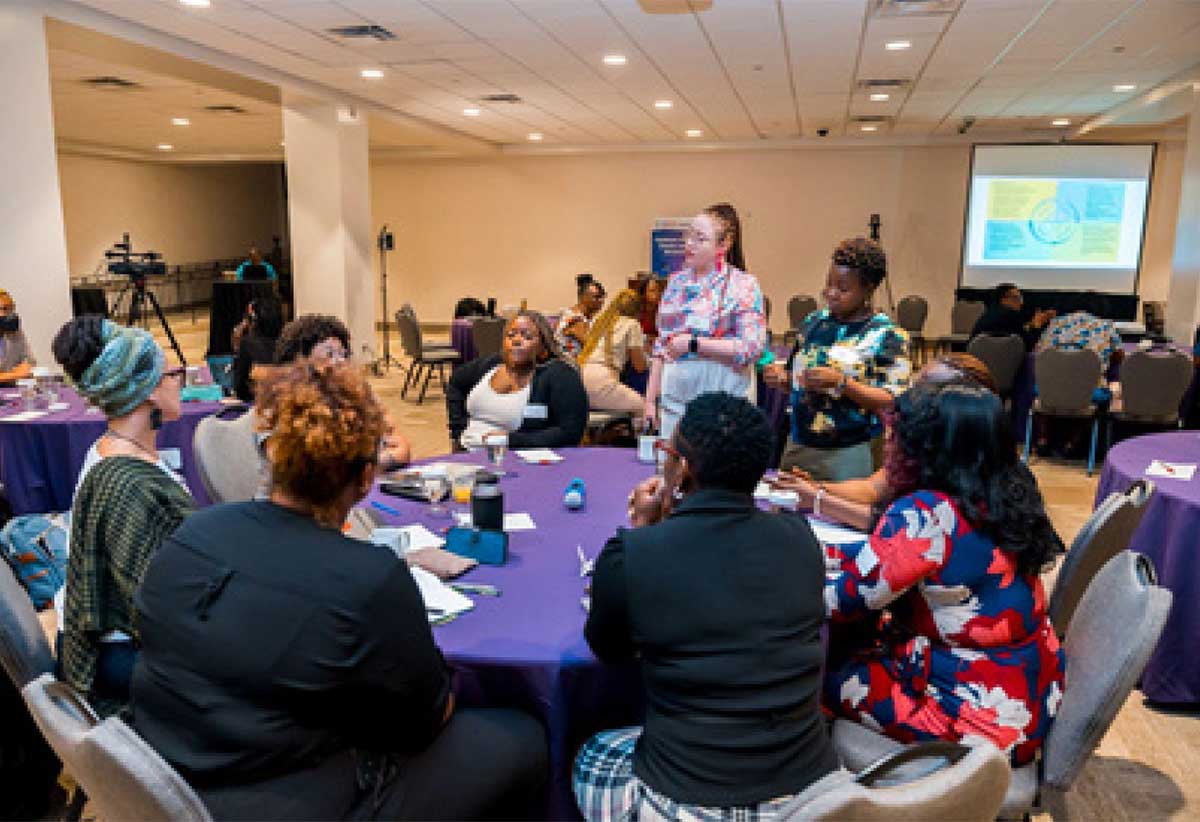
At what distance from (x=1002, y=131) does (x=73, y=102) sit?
12462 mm

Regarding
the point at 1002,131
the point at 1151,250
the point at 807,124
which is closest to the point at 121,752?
the point at 807,124

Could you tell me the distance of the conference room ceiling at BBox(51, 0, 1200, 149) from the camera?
5.73m

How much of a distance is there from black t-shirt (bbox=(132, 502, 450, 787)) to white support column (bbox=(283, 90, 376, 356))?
28.4 ft

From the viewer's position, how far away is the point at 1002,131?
12555 millimetres

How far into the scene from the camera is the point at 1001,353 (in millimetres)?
7180

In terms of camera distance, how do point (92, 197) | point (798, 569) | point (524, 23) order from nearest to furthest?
point (798, 569), point (524, 23), point (92, 197)

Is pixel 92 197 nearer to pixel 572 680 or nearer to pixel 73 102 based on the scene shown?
pixel 73 102

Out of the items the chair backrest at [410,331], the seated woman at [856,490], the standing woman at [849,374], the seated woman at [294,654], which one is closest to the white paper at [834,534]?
the seated woman at [856,490]

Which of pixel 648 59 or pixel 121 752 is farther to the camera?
pixel 648 59

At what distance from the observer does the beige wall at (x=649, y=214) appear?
44.2 ft

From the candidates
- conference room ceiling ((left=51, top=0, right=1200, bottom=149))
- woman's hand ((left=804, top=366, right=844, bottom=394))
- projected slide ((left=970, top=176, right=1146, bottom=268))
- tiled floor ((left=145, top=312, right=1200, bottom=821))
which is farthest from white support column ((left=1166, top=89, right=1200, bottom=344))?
woman's hand ((left=804, top=366, right=844, bottom=394))

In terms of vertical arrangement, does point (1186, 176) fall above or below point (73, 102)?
below

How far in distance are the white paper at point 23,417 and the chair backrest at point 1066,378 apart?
6346mm

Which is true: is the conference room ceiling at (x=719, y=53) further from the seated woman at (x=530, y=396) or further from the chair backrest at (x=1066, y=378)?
the seated woman at (x=530, y=396)
